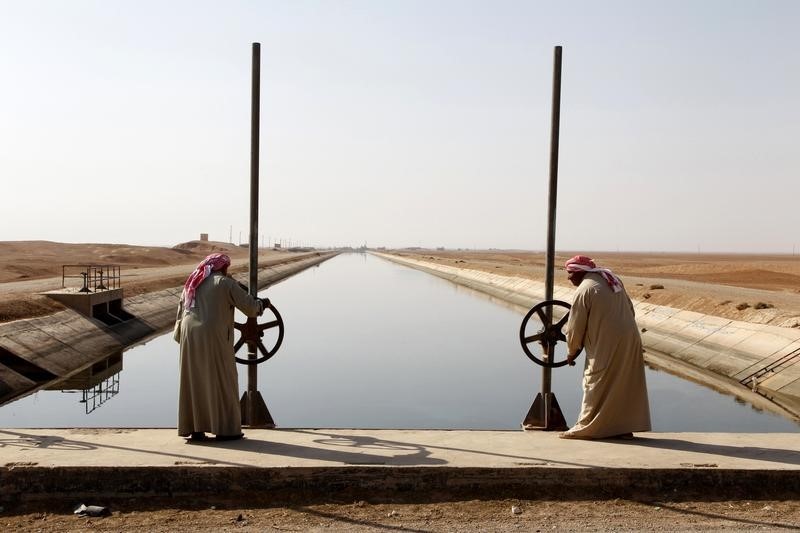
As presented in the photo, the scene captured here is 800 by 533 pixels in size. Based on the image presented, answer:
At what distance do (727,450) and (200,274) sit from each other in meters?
5.23

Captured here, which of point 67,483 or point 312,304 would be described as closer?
point 67,483

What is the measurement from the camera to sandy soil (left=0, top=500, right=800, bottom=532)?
15.7 ft

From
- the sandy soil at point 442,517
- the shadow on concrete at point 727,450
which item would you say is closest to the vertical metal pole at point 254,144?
the sandy soil at point 442,517

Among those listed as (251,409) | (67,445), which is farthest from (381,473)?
(67,445)

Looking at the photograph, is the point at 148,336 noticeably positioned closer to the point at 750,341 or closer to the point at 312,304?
the point at 312,304

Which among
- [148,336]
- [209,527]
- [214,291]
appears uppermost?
[214,291]

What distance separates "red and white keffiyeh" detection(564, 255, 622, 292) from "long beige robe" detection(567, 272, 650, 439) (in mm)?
63

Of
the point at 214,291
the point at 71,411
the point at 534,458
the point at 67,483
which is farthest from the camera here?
the point at 71,411

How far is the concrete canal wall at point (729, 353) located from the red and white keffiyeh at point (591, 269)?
29.1ft

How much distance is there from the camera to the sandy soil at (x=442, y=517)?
15.7ft

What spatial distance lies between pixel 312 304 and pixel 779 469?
1370 inches

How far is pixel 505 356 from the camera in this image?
21.4 meters

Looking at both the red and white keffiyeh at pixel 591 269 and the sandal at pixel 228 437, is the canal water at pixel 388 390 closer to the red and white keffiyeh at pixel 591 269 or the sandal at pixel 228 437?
the sandal at pixel 228 437

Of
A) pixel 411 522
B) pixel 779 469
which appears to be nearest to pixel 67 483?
pixel 411 522
